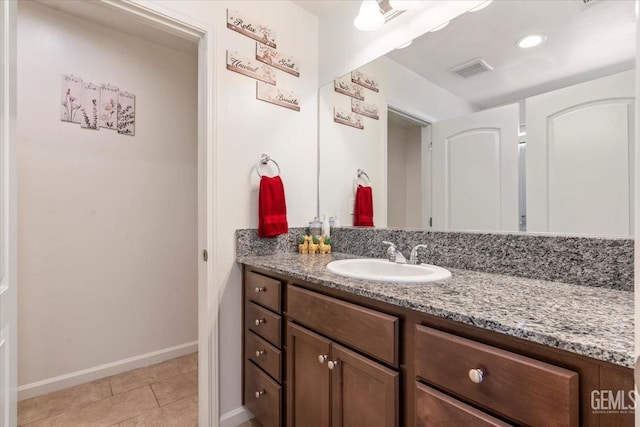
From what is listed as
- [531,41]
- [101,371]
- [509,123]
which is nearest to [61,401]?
[101,371]

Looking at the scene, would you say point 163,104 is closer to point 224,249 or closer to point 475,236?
point 224,249

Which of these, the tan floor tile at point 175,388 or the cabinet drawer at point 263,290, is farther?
the tan floor tile at point 175,388

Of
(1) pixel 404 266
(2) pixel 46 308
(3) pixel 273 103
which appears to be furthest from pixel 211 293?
(2) pixel 46 308

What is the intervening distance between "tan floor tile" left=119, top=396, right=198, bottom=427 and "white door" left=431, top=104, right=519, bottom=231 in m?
1.66

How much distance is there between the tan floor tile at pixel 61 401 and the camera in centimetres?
163

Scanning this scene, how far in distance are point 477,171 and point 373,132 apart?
0.67m

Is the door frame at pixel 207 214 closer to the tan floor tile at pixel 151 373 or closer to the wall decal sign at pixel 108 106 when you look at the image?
the tan floor tile at pixel 151 373

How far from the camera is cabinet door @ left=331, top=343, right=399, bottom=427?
835 mm

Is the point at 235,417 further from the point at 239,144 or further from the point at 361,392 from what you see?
the point at 239,144

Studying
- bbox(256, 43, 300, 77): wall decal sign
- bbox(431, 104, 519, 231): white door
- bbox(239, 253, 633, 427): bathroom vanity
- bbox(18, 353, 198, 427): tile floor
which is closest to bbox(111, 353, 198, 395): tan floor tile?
bbox(18, 353, 198, 427): tile floor

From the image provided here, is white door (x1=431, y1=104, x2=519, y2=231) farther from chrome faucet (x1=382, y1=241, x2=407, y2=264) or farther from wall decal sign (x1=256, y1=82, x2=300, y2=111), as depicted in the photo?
wall decal sign (x1=256, y1=82, x2=300, y2=111)

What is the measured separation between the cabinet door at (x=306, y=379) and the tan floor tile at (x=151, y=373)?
1298mm

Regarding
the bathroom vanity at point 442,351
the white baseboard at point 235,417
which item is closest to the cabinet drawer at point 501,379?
the bathroom vanity at point 442,351

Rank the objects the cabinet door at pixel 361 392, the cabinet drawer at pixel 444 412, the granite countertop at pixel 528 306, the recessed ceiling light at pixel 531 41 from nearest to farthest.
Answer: the granite countertop at pixel 528 306 < the cabinet drawer at pixel 444 412 < the cabinet door at pixel 361 392 < the recessed ceiling light at pixel 531 41
